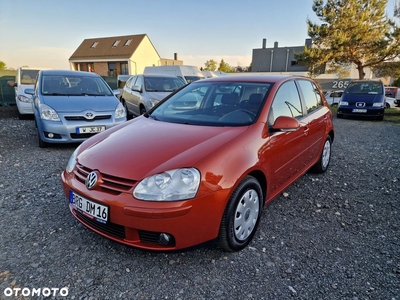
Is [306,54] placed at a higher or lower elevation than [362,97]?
higher

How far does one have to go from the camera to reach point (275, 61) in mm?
37406

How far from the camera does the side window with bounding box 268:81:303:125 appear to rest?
2.76 m

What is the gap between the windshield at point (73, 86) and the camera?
570cm

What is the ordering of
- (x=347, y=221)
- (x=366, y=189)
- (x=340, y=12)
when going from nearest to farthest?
(x=347, y=221) → (x=366, y=189) → (x=340, y=12)

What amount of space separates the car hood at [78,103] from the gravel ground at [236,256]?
1.87 metres

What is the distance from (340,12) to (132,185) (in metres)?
23.4

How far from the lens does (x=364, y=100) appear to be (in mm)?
10469

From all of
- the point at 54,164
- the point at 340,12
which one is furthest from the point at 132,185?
the point at 340,12

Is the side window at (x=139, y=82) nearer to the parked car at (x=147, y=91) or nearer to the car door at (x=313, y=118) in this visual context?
the parked car at (x=147, y=91)

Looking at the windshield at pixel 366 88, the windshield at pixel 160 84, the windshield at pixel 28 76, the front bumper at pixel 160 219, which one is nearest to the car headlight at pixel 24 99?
the windshield at pixel 28 76

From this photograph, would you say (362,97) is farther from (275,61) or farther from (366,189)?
(275,61)

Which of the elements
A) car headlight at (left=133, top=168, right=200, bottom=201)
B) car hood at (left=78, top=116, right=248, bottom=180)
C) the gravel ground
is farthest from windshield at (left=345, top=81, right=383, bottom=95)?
car headlight at (left=133, top=168, right=200, bottom=201)

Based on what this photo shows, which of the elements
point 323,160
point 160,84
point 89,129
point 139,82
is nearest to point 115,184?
point 323,160

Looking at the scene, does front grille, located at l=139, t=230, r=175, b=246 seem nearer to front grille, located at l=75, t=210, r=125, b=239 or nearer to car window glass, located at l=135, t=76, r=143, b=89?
front grille, located at l=75, t=210, r=125, b=239
